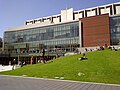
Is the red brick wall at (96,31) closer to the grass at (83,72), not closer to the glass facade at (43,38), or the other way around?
the glass facade at (43,38)

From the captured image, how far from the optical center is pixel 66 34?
84.0 m

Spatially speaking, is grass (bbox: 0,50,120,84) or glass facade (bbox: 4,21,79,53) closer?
grass (bbox: 0,50,120,84)

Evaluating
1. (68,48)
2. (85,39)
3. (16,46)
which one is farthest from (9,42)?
(85,39)

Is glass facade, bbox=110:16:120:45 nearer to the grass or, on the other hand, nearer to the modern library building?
the modern library building

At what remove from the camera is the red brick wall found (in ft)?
243

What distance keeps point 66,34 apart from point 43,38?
12.6 meters

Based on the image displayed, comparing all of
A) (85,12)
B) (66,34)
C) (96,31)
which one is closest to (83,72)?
(96,31)

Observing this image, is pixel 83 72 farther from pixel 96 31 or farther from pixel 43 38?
pixel 43 38

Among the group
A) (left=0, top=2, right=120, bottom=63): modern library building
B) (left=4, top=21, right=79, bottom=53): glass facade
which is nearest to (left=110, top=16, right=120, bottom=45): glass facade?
(left=0, top=2, right=120, bottom=63): modern library building

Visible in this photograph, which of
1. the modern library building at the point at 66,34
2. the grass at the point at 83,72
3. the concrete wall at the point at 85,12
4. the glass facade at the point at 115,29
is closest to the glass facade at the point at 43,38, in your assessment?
the modern library building at the point at 66,34

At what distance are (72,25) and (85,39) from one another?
30.4 feet

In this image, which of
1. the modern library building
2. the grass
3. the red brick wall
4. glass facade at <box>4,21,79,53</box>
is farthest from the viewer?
glass facade at <box>4,21,79,53</box>

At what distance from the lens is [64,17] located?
342 feet

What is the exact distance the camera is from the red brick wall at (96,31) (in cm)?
7419
